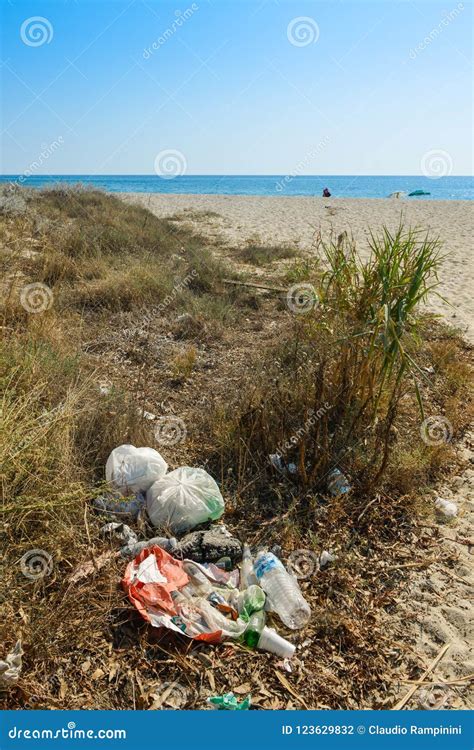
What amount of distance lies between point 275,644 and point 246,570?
439 mm

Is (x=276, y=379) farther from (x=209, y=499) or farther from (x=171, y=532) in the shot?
(x=171, y=532)

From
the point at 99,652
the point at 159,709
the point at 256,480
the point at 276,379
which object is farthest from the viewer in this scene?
the point at 276,379

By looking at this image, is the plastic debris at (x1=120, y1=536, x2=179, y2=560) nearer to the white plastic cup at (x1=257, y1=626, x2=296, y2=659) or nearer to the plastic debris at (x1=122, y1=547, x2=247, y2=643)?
the plastic debris at (x1=122, y1=547, x2=247, y2=643)

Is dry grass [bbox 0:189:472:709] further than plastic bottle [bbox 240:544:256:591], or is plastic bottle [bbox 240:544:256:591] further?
plastic bottle [bbox 240:544:256:591]

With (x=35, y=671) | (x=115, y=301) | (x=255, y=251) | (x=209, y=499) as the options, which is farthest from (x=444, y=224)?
(x=35, y=671)

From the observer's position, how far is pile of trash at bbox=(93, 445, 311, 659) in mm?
2330

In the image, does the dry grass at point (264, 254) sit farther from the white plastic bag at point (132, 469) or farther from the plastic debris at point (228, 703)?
the plastic debris at point (228, 703)

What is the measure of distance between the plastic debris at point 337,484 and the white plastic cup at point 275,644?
1.04 metres

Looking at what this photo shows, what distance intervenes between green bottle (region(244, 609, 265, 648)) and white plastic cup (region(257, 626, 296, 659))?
20 millimetres

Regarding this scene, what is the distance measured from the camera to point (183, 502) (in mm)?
2848

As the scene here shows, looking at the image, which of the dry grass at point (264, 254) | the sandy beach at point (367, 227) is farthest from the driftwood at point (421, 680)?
the dry grass at point (264, 254)

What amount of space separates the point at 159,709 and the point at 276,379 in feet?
7.26

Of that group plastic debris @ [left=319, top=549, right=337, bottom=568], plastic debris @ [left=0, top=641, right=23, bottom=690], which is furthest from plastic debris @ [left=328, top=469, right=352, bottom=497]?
plastic debris @ [left=0, top=641, right=23, bottom=690]

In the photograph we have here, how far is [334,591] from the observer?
2590 mm
